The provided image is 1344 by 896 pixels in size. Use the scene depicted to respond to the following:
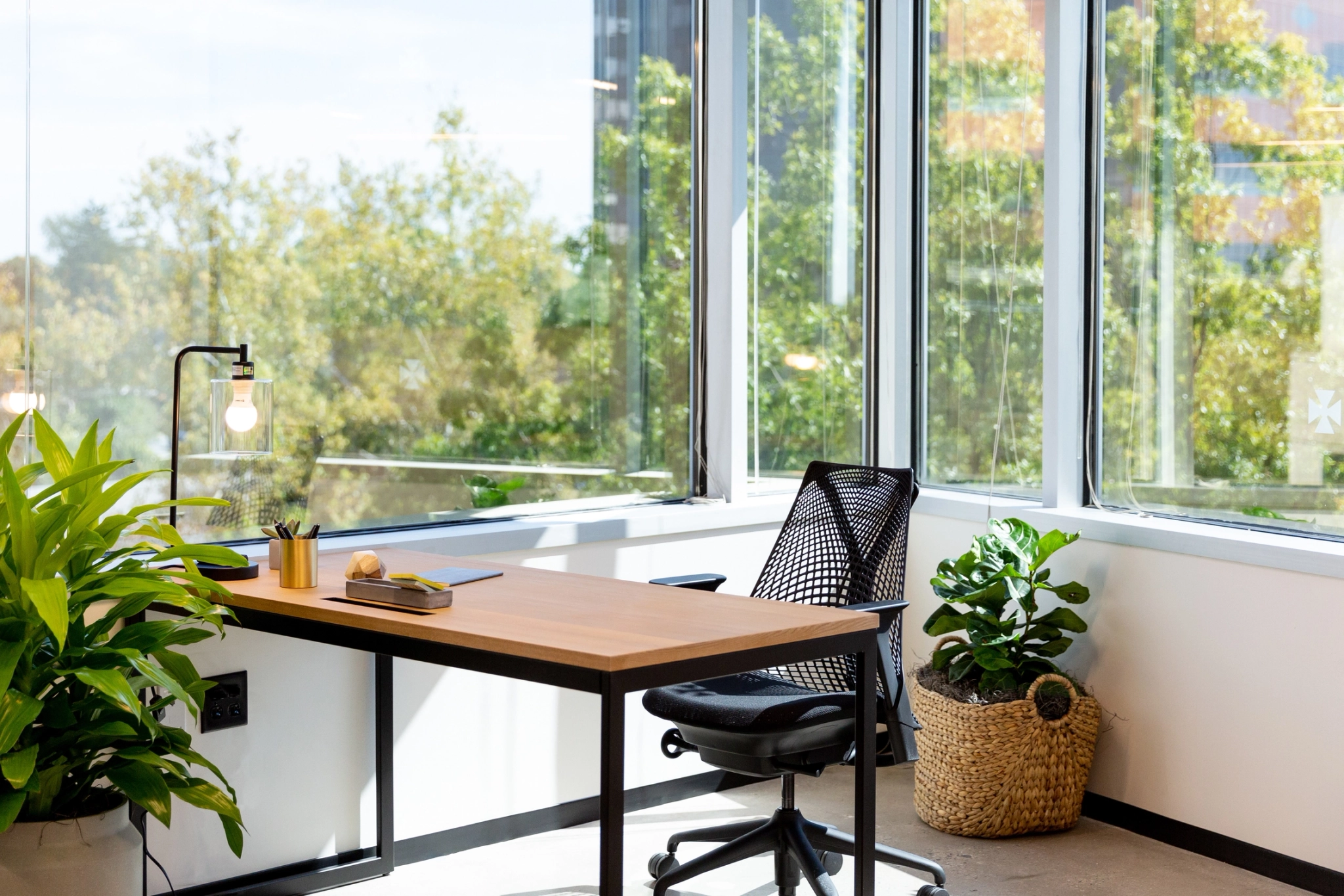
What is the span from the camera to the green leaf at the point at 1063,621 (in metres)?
3.55

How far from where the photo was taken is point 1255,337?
11.2ft

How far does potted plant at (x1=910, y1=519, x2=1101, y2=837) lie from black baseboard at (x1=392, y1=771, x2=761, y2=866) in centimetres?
65

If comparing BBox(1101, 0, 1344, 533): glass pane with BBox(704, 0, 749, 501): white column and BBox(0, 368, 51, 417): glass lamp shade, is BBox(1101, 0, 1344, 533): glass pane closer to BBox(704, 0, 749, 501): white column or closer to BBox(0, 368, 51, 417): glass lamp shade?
BBox(704, 0, 749, 501): white column

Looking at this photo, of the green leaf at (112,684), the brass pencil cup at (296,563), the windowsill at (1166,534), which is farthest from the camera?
the windowsill at (1166,534)

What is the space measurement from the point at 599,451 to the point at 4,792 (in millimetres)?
2131

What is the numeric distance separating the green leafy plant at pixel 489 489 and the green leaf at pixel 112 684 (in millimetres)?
1591

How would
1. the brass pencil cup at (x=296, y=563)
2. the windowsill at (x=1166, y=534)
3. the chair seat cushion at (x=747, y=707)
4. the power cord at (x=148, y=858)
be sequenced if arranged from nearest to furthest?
the brass pencil cup at (x=296, y=563) < the chair seat cushion at (x=747, y=707) < the power cord at (x=148, y=858) < the windowsill at (x=1166, y=534)

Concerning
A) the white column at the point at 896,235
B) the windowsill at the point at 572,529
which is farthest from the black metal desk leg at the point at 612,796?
the white column at the point at 896,235

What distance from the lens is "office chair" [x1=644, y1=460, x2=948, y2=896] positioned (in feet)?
9.11

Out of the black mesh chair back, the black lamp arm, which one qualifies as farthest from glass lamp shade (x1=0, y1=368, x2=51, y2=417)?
the black mesh chair back

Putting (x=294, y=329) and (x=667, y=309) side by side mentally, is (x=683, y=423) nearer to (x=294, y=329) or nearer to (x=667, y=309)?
(x=667, y=309)

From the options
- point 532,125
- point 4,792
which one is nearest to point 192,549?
point 4,792

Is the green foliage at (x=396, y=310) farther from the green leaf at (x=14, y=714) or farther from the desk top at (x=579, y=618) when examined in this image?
the green leaf at (x=14, y=714)

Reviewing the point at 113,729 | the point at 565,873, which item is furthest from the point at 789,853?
the point at 113,729
